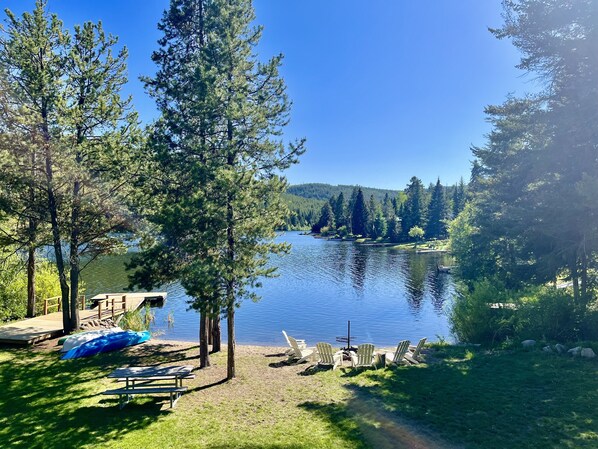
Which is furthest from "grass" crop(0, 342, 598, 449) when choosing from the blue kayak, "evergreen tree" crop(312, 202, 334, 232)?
"evergreen tree" crop(312, 202, 334, 232)

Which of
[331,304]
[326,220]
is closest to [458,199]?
[326,220]

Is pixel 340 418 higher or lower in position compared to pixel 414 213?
lower

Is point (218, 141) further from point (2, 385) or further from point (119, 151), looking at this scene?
point (2, 385)

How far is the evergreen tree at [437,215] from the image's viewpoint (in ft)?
297

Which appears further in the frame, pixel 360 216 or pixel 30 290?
pixel 360 216

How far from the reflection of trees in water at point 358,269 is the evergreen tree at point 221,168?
28059 mm

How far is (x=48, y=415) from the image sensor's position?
8.40 meters

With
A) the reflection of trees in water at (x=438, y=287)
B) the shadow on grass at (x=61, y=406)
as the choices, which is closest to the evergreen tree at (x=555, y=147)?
the shadow on grass at (x=61, y=406)

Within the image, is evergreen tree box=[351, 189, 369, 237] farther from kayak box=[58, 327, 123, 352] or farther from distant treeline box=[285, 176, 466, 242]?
kayak box=[58, 327, 123, 352]

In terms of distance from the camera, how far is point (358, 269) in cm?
5191

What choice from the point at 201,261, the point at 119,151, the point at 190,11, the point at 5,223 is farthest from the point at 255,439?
the point at 5,223

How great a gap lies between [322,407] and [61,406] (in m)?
5.96

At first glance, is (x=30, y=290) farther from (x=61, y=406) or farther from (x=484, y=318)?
(x=484, y=318)

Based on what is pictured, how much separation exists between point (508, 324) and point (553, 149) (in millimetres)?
6871
